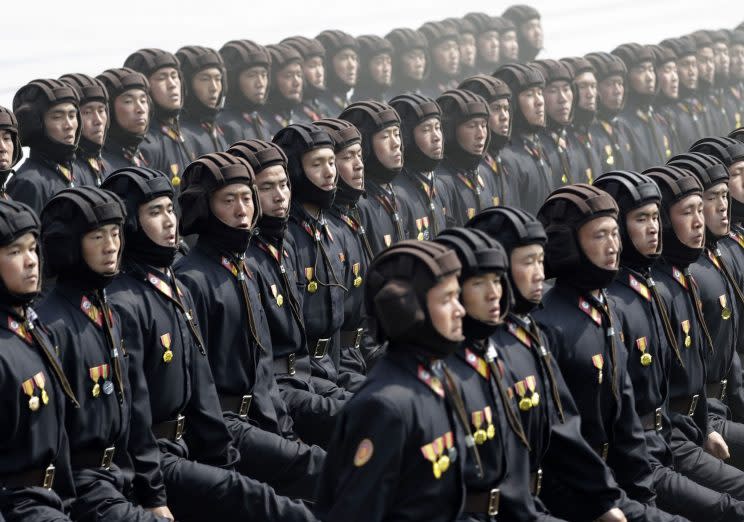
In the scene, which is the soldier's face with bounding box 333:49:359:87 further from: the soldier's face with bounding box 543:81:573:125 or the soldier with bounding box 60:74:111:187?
the soldier with bounding box 60:74:111:187

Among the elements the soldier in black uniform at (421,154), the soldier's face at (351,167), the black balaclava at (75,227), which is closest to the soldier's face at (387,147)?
the soldier in black uniform at (421,154)

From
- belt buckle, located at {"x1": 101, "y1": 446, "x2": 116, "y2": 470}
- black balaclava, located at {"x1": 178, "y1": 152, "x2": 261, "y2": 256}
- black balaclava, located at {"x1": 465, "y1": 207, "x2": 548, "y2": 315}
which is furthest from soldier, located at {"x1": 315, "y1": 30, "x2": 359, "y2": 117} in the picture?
belt buckle, located at {"x1": 101, "y1": 446, "x2": 116, "y2": 470}

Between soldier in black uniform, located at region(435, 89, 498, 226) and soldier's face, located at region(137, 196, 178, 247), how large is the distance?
4.52m

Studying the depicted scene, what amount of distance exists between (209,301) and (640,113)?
884 centimetres

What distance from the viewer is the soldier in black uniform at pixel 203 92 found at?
14758 millimetres

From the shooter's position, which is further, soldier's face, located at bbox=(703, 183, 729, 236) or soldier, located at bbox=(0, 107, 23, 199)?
soldier, located at bbox=(0, 107, 23, 199)

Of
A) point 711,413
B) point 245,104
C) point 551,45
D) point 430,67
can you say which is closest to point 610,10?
point 551,45

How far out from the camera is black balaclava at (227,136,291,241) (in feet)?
35.1

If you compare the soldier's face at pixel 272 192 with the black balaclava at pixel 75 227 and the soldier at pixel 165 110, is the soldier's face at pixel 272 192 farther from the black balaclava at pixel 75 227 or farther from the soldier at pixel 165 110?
the soldier at pixel 165 110

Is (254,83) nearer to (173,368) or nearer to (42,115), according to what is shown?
(42,115)

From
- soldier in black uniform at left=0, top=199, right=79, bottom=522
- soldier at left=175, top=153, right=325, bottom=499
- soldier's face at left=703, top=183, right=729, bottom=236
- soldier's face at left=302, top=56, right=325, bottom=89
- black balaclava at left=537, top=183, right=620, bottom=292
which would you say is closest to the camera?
soldier in black uniform at left=0, top=199, right=79, bottom=522

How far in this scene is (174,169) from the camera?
14156mm

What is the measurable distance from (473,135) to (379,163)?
1482 millimetres

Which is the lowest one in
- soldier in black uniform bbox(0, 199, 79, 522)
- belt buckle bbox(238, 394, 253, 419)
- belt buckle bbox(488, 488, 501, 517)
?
belt buckle bbox(238, 394, 253, 419)
